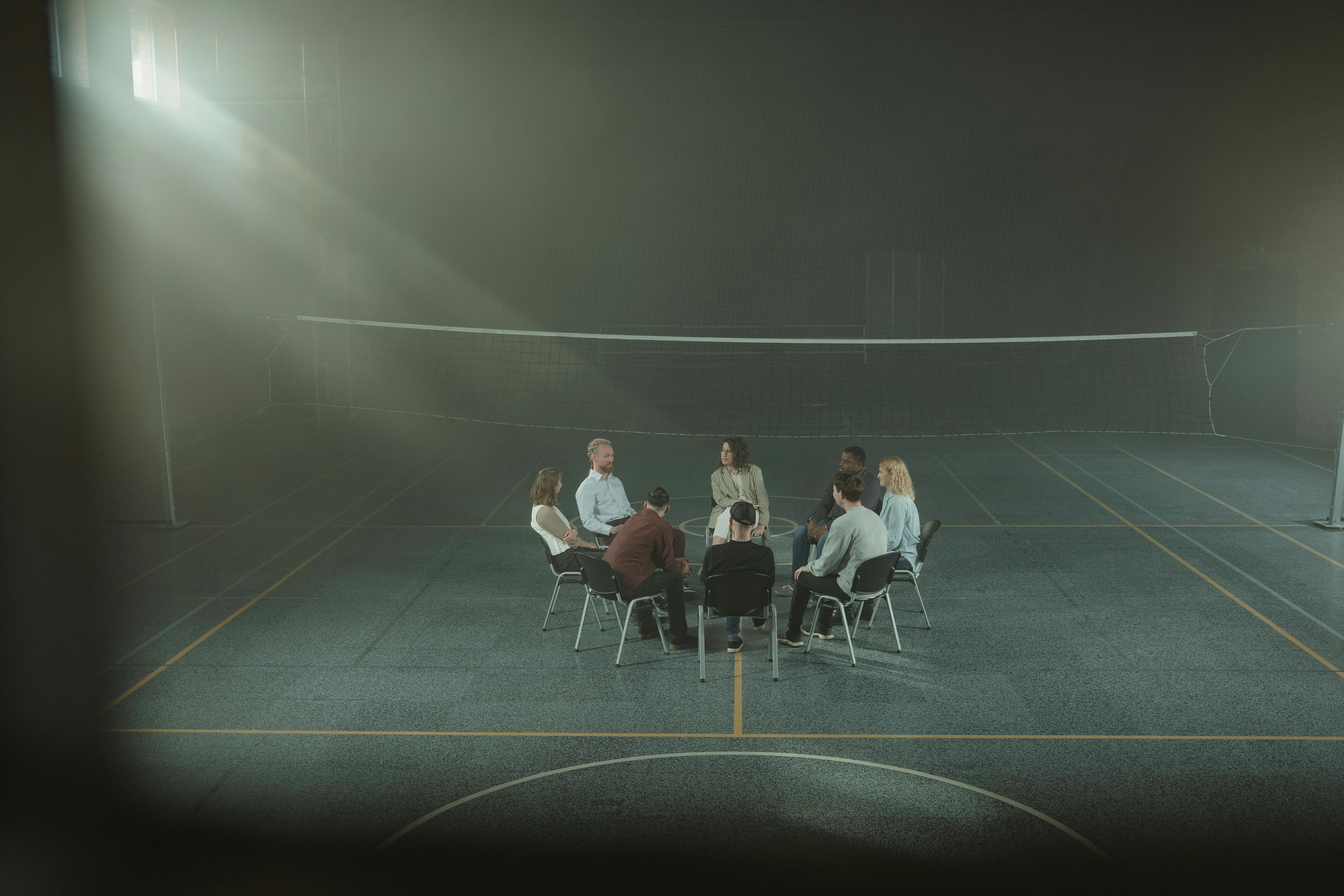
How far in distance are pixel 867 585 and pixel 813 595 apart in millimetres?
591

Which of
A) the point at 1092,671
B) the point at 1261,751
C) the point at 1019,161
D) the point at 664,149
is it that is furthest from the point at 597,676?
the point at 1019,161

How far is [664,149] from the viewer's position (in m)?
20.4

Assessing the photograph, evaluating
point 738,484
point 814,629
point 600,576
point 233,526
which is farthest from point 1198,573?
point 233,526

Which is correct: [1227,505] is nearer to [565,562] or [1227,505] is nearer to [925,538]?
[925,538]

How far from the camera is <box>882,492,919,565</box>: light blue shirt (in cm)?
708

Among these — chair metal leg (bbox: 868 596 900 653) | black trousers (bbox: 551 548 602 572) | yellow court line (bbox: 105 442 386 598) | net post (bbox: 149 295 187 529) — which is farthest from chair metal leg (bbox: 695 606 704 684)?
net post (bbox: 149 295 187 529)

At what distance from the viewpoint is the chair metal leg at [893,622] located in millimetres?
6781

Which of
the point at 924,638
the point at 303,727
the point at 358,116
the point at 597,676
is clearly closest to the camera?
the point at 303,727

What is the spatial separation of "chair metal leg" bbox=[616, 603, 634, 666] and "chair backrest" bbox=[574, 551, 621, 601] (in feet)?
0.43

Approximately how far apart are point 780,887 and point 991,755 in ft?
5.51

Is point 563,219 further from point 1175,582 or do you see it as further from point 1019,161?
point 1175,582

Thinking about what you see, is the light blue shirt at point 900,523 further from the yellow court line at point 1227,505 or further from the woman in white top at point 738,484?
the yellow court line at point 1227,505

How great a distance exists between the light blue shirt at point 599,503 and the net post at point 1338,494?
23.3ft

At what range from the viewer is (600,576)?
6516 millimetres
